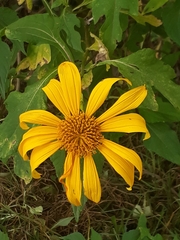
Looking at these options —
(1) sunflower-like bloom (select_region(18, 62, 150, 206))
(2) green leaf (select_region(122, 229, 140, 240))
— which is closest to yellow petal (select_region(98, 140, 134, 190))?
(1) sunflower-like bloom (select_region(18, 62, 150, 206))

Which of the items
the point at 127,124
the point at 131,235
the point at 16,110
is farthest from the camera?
the point at 131,235

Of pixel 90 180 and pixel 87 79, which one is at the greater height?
pixel 87 79

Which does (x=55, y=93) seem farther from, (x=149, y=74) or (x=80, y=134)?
(x=149, y=74)

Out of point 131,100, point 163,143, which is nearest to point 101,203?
point 163,143

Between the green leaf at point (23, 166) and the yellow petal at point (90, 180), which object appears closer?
the yellow petal at point (90, 180)

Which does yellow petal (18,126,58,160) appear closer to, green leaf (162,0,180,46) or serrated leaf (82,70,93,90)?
serrated leaf (82,70,93,90)

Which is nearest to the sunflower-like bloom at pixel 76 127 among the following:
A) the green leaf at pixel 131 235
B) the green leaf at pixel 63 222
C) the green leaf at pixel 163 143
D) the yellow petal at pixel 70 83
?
the yellow petal at pixel 70 83

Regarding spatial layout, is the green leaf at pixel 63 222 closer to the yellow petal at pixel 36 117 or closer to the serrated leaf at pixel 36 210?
the serrated leaf at pixel 36 210
